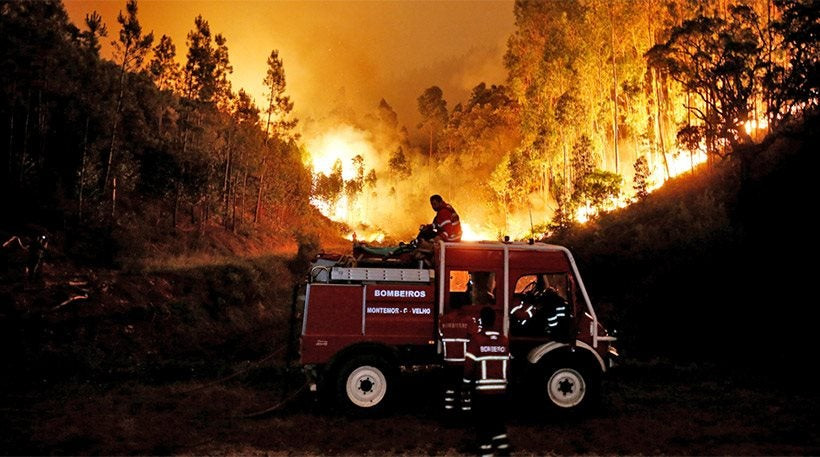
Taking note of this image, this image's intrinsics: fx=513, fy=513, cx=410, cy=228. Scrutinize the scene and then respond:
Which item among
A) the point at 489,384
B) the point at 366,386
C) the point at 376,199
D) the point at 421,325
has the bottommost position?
the point at 366,386

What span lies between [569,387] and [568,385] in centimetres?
3

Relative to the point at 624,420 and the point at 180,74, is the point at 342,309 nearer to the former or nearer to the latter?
the point at 624,420

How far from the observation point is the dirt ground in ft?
22.1

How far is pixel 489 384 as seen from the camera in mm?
6293

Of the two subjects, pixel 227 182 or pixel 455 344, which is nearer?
pixel 455 344

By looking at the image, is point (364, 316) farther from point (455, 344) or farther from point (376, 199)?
point (376, 199)

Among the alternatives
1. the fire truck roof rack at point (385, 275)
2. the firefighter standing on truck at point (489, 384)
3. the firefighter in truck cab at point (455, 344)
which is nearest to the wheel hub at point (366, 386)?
the firefighter in truck cab at point (455, 344)

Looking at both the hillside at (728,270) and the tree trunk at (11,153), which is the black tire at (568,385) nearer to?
the hillside at (728,270)

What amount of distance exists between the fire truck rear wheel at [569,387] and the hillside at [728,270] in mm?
6350

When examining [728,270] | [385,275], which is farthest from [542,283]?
[728,270]

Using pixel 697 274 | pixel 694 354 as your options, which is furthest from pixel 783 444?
pixel 697 274

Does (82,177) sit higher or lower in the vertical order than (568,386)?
higher

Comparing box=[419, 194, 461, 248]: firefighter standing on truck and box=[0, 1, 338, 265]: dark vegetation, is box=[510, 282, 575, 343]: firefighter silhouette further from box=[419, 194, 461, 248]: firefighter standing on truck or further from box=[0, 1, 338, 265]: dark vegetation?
box=[0, 1, 338, 265]: dark vegetation

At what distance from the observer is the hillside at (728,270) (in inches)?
506
